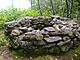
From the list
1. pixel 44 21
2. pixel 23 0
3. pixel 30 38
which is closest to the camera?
pixel 30 38

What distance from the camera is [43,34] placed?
5.46 meters

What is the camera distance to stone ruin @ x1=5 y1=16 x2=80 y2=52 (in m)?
5.27

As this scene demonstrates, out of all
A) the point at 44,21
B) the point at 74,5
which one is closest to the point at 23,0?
the point at 74,5

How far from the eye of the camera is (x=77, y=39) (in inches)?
231

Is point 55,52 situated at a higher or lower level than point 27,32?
lower

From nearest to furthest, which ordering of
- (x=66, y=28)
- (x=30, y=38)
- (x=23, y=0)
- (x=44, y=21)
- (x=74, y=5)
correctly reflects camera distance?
(x=30, y=38)
(x=66, y=28)
(x=44, y=21)
(x=74, y=5)
(x=23, y=0)

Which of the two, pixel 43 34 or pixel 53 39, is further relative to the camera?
pixel 43 34

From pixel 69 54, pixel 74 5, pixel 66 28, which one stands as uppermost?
pixel 74 5

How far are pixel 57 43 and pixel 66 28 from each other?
28.9 inches

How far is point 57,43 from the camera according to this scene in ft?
17.6

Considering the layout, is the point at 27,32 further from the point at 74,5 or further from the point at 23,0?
the point at 23,0

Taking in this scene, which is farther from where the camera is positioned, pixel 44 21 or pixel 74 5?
pixel 74 5

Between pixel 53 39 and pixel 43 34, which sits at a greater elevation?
pixel 43 34

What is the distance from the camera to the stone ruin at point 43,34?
17.3 ft
